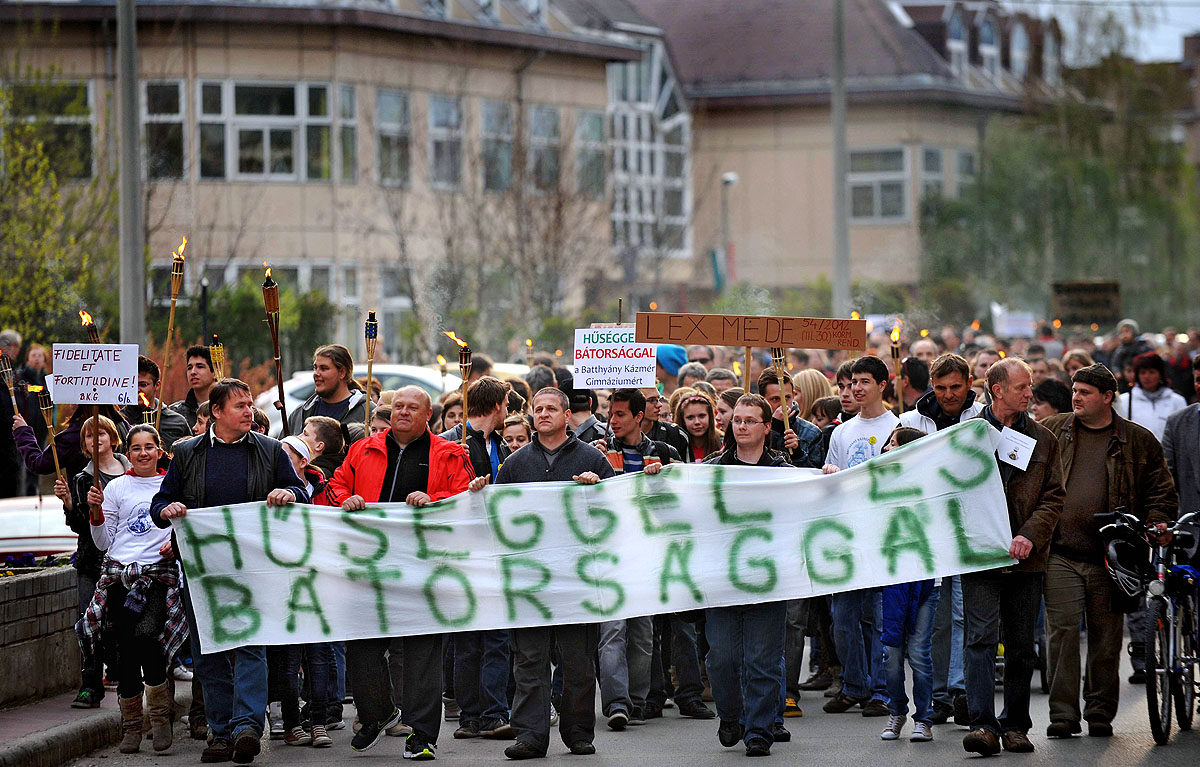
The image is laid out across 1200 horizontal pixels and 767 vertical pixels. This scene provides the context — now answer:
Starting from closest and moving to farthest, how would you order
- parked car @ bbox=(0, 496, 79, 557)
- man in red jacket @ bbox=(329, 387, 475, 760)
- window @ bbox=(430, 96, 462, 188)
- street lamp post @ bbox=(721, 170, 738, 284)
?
man in red jacket @ bbox=(329, 387, 475, 760) → parked car @ bbox=(0, 496, 79, 557) → window @ bbox=(430, 96, 462, 188) → street lamp post @ bbox=(721, 170, 738, 284)

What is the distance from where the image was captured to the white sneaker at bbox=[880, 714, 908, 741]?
9.90 metres

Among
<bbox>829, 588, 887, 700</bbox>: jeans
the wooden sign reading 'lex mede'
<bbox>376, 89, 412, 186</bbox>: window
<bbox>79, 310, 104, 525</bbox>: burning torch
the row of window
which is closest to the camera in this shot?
<bbox>79, 310, 104, 525</bbox>: burning torch

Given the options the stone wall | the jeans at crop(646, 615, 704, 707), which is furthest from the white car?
the jeans at crop(646, 615, 704, 707)

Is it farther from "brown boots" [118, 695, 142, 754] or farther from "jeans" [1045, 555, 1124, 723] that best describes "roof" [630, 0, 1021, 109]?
"brown boots" [118, 695, 142, 754]

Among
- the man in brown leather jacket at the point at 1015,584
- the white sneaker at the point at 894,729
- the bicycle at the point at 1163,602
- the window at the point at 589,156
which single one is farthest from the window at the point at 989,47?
the white sneaker at the point at 894,729

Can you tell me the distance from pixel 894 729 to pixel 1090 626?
1.28m

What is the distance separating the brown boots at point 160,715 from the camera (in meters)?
9.72

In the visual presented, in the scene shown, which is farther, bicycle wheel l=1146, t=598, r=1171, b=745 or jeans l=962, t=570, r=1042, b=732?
bicycle wheel l=1146, t=598, r=1171, b=745

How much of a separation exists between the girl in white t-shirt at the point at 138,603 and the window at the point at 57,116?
60.2ft

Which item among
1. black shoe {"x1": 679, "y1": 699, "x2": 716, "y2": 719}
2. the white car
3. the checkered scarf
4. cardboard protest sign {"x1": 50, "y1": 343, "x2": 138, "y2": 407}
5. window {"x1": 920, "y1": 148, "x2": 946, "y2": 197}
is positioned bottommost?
black shoe {"x1": 679, "y1": 699, "x2": 716, "y2": 719}

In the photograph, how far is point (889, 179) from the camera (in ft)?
160

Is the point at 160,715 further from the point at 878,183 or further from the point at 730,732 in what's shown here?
the point at 878,183

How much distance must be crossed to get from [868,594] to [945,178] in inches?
1553

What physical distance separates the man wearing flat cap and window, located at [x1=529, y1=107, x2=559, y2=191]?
2669cm
